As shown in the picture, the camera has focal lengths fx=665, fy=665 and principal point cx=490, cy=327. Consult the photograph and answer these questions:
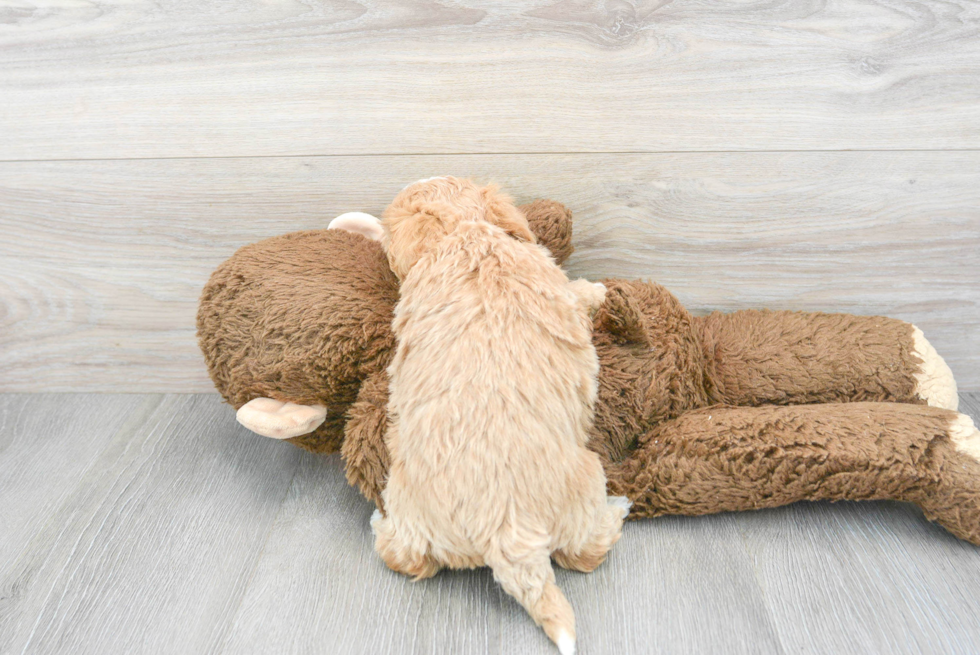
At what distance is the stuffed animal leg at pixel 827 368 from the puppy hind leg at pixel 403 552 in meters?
0.44

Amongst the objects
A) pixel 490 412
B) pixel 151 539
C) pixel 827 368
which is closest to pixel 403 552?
pixel 490 412

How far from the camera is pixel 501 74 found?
92cm

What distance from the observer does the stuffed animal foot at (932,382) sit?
91 centimetres

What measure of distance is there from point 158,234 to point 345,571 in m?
0.61

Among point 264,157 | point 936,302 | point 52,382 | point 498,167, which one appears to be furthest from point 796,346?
point 52,382

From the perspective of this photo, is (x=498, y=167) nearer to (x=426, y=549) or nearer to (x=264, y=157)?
(x=264, y=157)

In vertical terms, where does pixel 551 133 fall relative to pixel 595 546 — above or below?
above

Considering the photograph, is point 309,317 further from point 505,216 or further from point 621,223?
point 621,223

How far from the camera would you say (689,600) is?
0.76 m

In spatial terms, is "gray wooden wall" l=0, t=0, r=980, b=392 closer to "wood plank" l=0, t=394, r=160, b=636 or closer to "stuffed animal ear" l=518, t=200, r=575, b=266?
"stuffed animal ear" l=518, t=200, r=575, b=266

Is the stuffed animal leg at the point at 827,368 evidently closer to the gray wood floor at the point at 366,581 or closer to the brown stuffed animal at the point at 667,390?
the brown stuffed animal at the point at 667,390

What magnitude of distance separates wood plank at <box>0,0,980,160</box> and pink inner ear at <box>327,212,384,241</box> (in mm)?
101

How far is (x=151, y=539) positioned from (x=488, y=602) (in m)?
0.46

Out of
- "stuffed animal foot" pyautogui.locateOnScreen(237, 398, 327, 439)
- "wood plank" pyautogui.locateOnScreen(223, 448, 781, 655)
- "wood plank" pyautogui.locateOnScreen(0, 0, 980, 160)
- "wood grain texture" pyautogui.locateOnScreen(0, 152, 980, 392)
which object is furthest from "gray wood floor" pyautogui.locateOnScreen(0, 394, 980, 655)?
"wood plank" pyautogui.locateOnScreen(0, 0, 980, 160)
